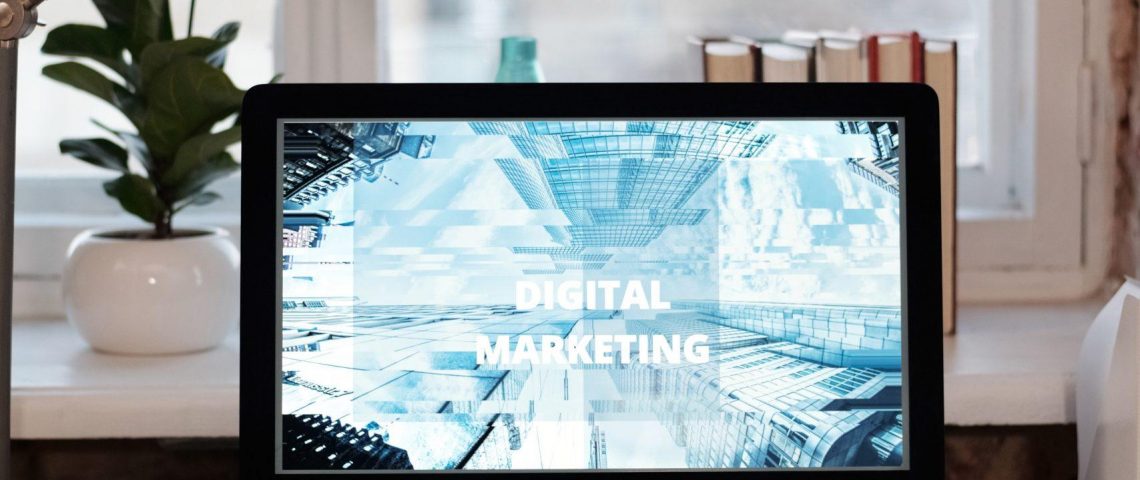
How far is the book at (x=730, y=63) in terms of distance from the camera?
3.33ft

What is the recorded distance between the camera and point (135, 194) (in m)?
0.98

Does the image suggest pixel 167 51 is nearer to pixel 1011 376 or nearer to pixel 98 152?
pixel 98 152

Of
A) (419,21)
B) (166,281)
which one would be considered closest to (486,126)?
(166,281)

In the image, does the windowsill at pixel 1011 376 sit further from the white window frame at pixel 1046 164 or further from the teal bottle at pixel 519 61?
the teal bottle at pixel 519 61

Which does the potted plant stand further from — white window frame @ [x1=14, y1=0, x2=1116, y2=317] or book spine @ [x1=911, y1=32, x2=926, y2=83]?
book spine @ [x1=911, y1=32, x2=926, y2=83]

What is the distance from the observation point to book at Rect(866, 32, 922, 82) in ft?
3.29

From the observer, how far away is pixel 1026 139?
120cm

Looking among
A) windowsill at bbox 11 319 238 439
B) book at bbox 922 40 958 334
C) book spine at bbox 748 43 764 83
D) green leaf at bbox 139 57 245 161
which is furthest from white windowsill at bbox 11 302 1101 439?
book spine at bbox 748 43 764 83

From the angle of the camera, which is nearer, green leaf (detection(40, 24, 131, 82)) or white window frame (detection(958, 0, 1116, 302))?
green leaf (detection(40, 24, 131, 82))

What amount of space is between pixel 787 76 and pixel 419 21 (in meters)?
0.43

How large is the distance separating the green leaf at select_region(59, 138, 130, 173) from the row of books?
55 cm

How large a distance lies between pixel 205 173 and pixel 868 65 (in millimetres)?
620

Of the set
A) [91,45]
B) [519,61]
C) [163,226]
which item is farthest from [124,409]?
[519,61]

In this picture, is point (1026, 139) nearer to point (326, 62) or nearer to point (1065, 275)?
point (1065, 275)
